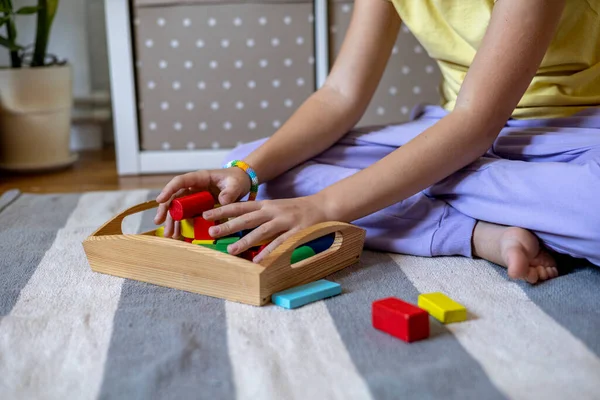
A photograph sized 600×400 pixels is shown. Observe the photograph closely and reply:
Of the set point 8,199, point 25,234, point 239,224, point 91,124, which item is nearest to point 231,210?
point 239,224

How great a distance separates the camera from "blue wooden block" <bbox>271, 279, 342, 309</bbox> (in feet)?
2.68

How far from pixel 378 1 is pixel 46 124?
1086 mm

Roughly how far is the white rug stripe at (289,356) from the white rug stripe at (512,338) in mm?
129

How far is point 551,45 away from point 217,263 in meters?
0.57

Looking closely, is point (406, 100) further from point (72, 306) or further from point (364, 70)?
point (72, 306)

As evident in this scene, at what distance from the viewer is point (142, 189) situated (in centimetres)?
162

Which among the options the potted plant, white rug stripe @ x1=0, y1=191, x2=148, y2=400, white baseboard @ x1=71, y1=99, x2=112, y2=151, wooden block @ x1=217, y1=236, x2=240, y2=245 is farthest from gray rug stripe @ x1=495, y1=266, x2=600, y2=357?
white baseboard @ x1=71, y1=99, x2=112, y2=151

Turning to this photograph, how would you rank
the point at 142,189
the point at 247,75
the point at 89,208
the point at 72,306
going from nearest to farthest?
the point at 72,306, the point at 89,208, the point at 142,189, the point at 247,75

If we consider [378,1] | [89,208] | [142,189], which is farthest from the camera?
[142,189]

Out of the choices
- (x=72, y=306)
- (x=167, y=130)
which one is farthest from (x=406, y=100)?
(x=72, y=306)

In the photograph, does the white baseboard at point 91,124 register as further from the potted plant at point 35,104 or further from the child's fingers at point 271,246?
the child's fingers at point 271,246

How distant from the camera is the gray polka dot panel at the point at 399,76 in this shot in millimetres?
1769

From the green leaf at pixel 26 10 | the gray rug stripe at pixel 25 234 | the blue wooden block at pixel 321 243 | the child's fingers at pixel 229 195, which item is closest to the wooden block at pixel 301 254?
the blue wooden block at pixel 321 243

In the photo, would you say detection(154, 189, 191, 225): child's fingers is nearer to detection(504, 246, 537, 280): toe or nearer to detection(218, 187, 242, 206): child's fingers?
detection(218, 187, 242, 206): child's fingers
